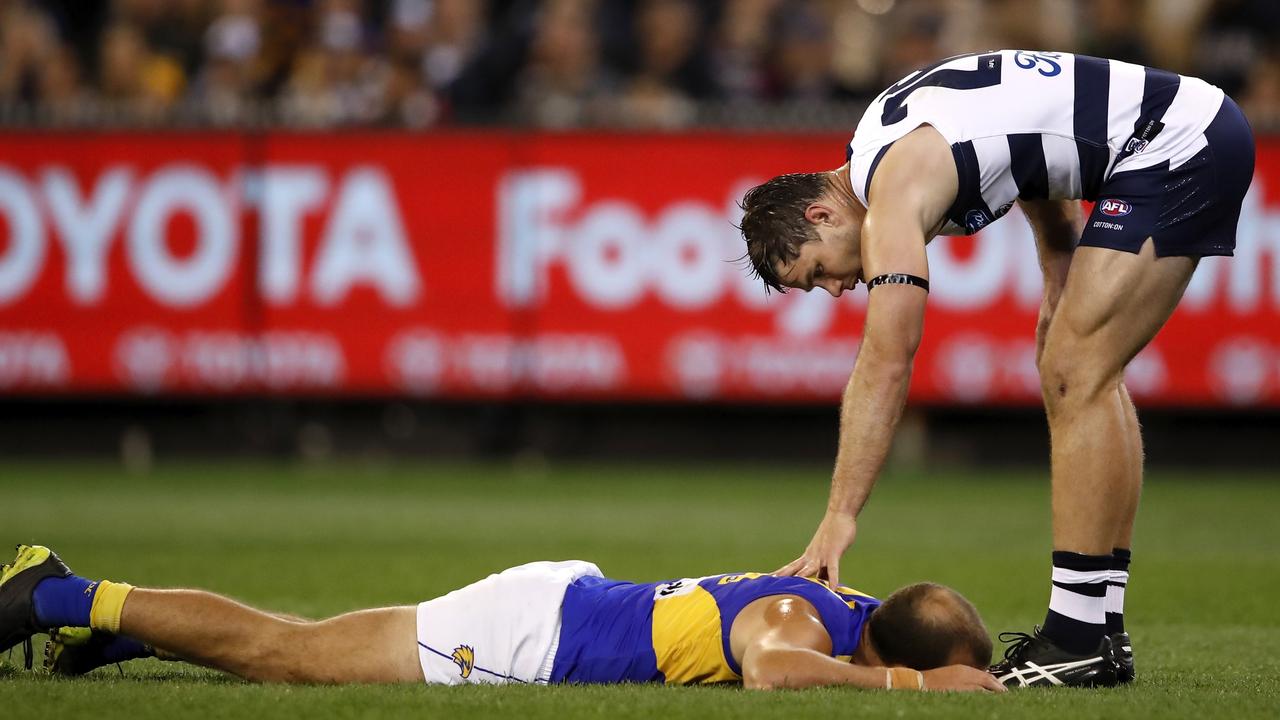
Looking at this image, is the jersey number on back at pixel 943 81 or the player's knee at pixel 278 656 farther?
the jersey number on back at pixel 943 81

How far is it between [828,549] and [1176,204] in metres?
1.55

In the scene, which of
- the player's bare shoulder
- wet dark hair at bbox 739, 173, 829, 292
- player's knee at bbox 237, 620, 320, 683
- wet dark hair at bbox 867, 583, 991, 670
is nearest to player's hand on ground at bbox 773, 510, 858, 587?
wet dark hair at bbox 867, 583, 991, 670

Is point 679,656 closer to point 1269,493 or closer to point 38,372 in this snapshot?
point 1269,493

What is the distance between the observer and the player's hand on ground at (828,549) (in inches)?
186

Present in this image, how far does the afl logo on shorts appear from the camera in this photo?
5.14 metres

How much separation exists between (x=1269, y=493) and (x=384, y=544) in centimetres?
668

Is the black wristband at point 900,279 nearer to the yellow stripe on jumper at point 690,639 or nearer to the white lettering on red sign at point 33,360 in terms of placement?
the yellow stripe on jumper at point 690,639

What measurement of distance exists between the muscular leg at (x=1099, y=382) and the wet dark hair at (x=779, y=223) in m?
0.85

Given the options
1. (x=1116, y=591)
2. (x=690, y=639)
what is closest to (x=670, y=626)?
(x=690, y=639)

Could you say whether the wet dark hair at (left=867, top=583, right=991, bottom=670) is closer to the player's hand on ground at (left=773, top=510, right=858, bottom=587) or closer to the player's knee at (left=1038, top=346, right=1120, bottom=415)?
the player's hand on ground at (left=773, top=510, right=858, bottom=587)

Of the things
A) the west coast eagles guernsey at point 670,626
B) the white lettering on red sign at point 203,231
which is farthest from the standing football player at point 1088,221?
the white lettering on red sign at point 203,231

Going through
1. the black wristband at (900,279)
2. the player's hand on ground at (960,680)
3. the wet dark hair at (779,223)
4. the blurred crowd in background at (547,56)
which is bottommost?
the player's hand on ground at (960,680)

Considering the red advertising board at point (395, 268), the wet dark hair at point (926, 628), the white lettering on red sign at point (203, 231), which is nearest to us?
the wet dark hair at point (926, 628)

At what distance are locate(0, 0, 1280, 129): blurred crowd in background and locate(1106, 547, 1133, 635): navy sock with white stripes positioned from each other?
28.1ft
